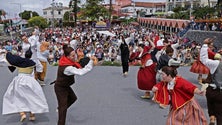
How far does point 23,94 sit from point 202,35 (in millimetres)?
18794

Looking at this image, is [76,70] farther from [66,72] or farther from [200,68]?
[200,68]

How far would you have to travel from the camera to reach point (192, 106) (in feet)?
12.3

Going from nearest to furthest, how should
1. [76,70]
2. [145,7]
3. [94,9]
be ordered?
[76,70], [94,9], [145,7]

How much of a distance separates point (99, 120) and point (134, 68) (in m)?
5.72

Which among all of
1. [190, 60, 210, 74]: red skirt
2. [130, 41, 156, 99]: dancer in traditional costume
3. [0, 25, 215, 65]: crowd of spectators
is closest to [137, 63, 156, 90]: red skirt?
[130, 41, 156, 99]: dancer in traditional costume

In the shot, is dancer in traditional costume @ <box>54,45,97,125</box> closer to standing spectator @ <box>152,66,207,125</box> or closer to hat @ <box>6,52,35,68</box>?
hat @ <box>6,52,35,68</box>

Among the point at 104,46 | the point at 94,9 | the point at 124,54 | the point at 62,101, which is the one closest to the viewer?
the point at 62,101

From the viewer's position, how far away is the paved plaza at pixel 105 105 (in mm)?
5223

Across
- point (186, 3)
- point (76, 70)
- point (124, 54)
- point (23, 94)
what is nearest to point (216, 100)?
point (76, 70)

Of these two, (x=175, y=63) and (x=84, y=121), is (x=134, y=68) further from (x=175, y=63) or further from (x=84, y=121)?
(x=175, y=63)

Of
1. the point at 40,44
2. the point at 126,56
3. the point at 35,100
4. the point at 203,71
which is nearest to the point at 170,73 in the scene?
the point at 35,100

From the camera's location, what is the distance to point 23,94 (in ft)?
16.4

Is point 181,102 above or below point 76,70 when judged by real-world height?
below

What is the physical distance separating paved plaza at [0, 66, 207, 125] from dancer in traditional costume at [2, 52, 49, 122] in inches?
10.8
